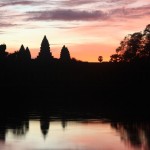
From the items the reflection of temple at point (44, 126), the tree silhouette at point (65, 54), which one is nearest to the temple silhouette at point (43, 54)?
the tree silhouette at point (65, 54)

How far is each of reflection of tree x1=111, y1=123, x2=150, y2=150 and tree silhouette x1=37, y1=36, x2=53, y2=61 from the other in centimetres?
11160

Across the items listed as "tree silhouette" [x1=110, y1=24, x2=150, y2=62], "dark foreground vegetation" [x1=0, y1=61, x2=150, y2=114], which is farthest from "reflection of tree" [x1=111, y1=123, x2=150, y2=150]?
"tree silhouette" [x1=110, y1=24, x2=150, y2=62]

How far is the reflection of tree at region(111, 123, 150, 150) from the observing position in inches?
1093

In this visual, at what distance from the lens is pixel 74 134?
33.1 metres

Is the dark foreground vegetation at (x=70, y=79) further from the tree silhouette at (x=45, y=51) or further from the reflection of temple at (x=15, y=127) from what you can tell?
the reflection of temple at (x=15, y=127)

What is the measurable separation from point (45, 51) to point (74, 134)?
11931cm

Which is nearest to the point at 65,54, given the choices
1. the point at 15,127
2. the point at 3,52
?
the point at 3,52

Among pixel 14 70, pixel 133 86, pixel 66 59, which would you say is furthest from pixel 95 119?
pixel 66 59

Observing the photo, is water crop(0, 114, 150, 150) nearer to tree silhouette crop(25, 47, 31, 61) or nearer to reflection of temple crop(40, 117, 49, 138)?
reflection of temple crop(40, 117, 49, 138)

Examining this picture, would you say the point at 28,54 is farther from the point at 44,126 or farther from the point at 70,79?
the point at 44,126

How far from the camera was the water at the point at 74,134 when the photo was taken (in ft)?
88.5

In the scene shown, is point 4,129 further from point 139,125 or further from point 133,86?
point 133,86

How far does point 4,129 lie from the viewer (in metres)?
35.8

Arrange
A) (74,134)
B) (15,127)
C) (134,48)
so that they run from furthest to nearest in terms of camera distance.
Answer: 1. (134,48)
2. (15,127)
3. (74,134)
